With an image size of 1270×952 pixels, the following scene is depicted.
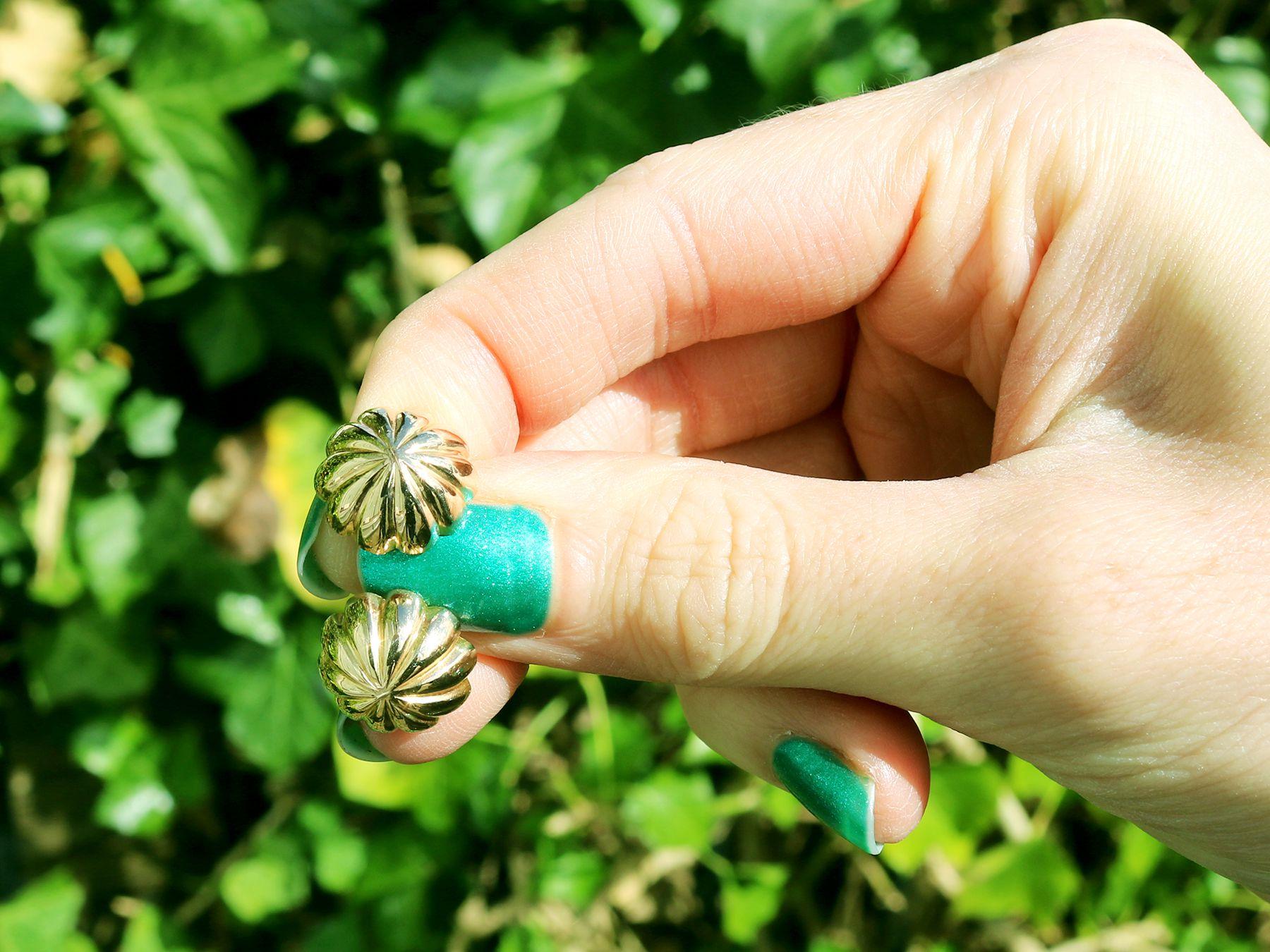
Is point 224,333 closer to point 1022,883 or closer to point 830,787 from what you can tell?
point 830,787

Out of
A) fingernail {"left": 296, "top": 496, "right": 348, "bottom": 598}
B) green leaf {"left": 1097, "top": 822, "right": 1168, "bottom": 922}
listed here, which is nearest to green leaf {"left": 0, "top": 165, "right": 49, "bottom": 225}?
fingernail {"left": 296, "top": 496, "right": 348, "bottom": 598}

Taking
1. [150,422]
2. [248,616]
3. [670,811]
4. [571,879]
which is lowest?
[571,879]

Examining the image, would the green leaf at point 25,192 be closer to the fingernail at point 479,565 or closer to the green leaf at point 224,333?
the green leaf at point 224,333

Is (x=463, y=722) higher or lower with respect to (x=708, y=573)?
lower

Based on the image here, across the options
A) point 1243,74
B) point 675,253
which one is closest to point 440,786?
point 675,253

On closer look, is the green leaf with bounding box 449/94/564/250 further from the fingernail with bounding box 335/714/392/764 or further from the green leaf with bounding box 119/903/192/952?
the green leaf with bounding box 119/903/192/952

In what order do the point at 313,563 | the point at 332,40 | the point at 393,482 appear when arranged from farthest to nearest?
the point at 332,40 → the point at 313,563 → the point at 393,482
